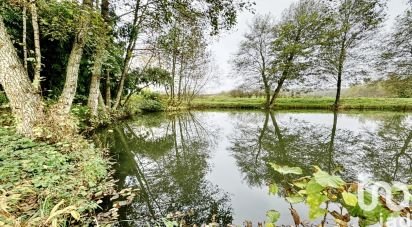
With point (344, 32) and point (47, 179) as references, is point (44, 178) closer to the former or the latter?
point (47, 179)

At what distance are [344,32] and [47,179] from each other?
2254cm

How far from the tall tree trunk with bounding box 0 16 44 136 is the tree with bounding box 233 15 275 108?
20.7 metres

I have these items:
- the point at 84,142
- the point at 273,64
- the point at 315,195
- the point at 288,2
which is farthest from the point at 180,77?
the point at 315,195

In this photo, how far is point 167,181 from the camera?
4.31 m

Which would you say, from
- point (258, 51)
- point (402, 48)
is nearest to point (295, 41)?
point (258, 51)

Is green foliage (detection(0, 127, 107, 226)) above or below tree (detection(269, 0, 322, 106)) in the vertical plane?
below

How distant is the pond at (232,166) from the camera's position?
3.21m

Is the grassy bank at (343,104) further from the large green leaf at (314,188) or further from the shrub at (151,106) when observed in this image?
the large green leaf at (314,188)

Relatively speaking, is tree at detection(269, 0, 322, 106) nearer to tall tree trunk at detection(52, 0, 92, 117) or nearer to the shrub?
the shrub

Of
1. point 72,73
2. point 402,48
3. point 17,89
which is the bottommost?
point 17,89

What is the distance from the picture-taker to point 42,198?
2713mm

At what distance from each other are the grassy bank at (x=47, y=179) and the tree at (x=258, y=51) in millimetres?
20859

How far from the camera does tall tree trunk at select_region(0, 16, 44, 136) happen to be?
4.33 meters

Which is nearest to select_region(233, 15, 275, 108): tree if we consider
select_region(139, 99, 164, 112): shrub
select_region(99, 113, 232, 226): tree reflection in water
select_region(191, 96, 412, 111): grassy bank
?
select_region(191, 96, 412, 111): grassy bank
